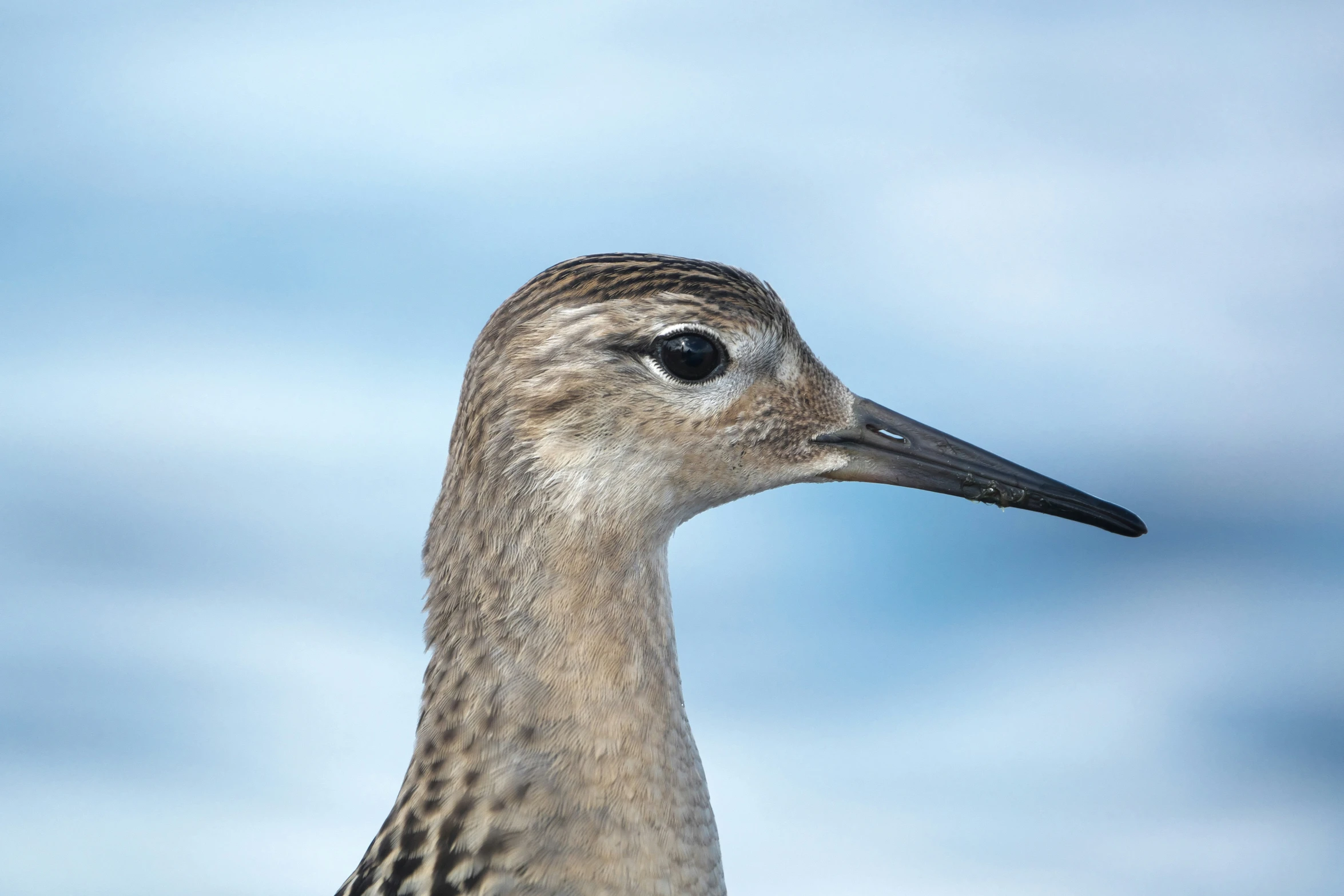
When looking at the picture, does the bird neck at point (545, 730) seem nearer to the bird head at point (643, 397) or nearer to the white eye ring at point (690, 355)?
the bird head at point (643, 397)

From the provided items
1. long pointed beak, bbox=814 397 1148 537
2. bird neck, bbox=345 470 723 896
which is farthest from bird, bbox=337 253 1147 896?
long pointed beak, bbox=814 397 1148 537

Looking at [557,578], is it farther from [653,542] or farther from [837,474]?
[837,474]

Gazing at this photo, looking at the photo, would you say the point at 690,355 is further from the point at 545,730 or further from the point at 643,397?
the point at 545,730

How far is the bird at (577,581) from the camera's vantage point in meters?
3.71

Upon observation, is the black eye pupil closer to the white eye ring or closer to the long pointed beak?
the white eye ring

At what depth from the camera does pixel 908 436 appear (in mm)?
4305

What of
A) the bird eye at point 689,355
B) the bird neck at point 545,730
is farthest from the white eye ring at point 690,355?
the bird neck at point 545,730

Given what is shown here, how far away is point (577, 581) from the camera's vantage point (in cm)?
384

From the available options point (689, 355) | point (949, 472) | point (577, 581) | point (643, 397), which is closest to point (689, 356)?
point (689, 355)

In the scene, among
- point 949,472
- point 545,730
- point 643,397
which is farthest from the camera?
point 949,472

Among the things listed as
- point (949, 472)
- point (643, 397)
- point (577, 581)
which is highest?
point (949, 472)

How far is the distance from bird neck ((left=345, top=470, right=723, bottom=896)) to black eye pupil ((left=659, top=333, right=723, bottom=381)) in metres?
0.47

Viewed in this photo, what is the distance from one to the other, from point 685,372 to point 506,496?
607mm

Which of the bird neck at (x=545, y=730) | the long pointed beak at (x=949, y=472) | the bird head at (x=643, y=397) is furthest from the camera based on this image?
the long pointed beak at (x=949, y=472)
